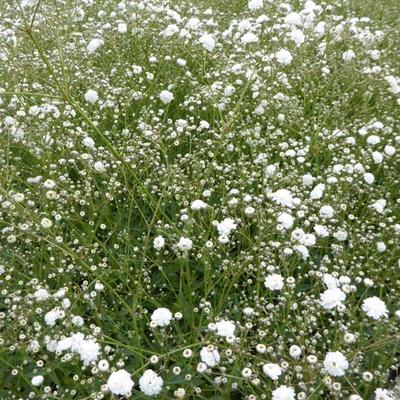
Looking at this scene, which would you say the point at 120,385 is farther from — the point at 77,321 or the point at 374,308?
the point at 374,308

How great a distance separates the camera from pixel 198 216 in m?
2.39

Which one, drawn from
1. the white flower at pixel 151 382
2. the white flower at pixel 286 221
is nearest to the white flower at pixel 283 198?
the white flower at pixel 286 221

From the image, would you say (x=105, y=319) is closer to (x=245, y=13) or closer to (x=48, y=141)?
(x=48, y=141)

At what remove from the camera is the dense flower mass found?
1.70 meters

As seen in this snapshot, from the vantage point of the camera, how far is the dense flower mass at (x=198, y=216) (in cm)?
170

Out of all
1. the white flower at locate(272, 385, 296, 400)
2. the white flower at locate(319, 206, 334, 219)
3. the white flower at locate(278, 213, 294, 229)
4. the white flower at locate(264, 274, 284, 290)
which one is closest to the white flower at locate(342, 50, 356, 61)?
the white flower at locate(319, 206, 334, 219)

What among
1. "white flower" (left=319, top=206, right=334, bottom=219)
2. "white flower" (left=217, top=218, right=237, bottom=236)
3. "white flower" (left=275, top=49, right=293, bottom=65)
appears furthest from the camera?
"white flower" (left=275, top=49, right=293, bottom=65)

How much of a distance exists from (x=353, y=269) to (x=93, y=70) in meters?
2.70

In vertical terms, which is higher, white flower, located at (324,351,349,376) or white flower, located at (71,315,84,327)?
white flower, located at (324,351,349,376)

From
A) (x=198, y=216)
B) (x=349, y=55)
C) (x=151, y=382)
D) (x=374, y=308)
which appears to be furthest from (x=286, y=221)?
(x=349, y=55)

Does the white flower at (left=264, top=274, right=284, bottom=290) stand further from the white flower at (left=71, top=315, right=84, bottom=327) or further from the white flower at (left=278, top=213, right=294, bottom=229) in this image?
the white flower at (left=71, top=315, right=84, bottom=327)

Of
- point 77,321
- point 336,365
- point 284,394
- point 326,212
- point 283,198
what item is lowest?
point 77,321

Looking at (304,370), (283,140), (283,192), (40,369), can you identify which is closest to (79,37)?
(283,140)

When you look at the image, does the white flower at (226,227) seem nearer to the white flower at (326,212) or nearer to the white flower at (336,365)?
the white flower at (326,212)
